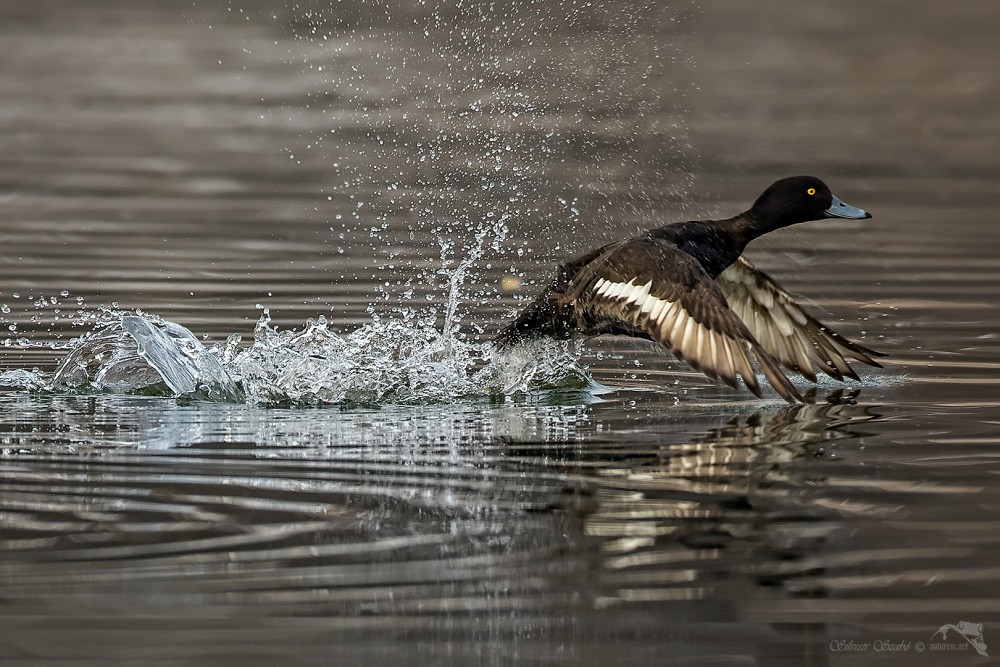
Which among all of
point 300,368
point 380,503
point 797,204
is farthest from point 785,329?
point 380,503

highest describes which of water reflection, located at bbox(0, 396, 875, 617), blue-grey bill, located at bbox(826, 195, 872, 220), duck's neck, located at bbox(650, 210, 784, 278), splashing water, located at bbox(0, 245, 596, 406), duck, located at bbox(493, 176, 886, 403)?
blue-grey bill, located at bbox(826, 195, 872, 220)

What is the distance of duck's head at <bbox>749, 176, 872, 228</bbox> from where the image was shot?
32.2ft

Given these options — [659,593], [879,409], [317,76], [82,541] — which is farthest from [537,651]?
[317,76]

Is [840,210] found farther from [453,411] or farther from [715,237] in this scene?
[453,411]

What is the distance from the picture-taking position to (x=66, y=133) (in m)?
20.6

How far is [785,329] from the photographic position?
9750 millimetres

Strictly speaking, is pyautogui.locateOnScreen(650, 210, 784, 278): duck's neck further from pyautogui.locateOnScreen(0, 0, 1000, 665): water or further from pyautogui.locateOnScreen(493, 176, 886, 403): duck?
pyautogui.locateOnScreen(0, 0, 1000, 665): water

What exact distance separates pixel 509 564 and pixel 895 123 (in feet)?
59.2

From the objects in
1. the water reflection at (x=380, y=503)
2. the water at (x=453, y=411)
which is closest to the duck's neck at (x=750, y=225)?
the water at (x=453, y=411)

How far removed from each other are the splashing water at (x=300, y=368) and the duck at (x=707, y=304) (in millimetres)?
293

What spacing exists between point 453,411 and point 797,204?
2.82m

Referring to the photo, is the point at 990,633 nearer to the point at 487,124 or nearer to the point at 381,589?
the point at 381,589

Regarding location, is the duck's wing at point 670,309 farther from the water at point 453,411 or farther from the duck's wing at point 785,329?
the duck's wing at point 785,329

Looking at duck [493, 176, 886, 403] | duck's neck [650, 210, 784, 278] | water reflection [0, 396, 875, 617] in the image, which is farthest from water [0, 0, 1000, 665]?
duck's neck [650, 210, 784, 278]
